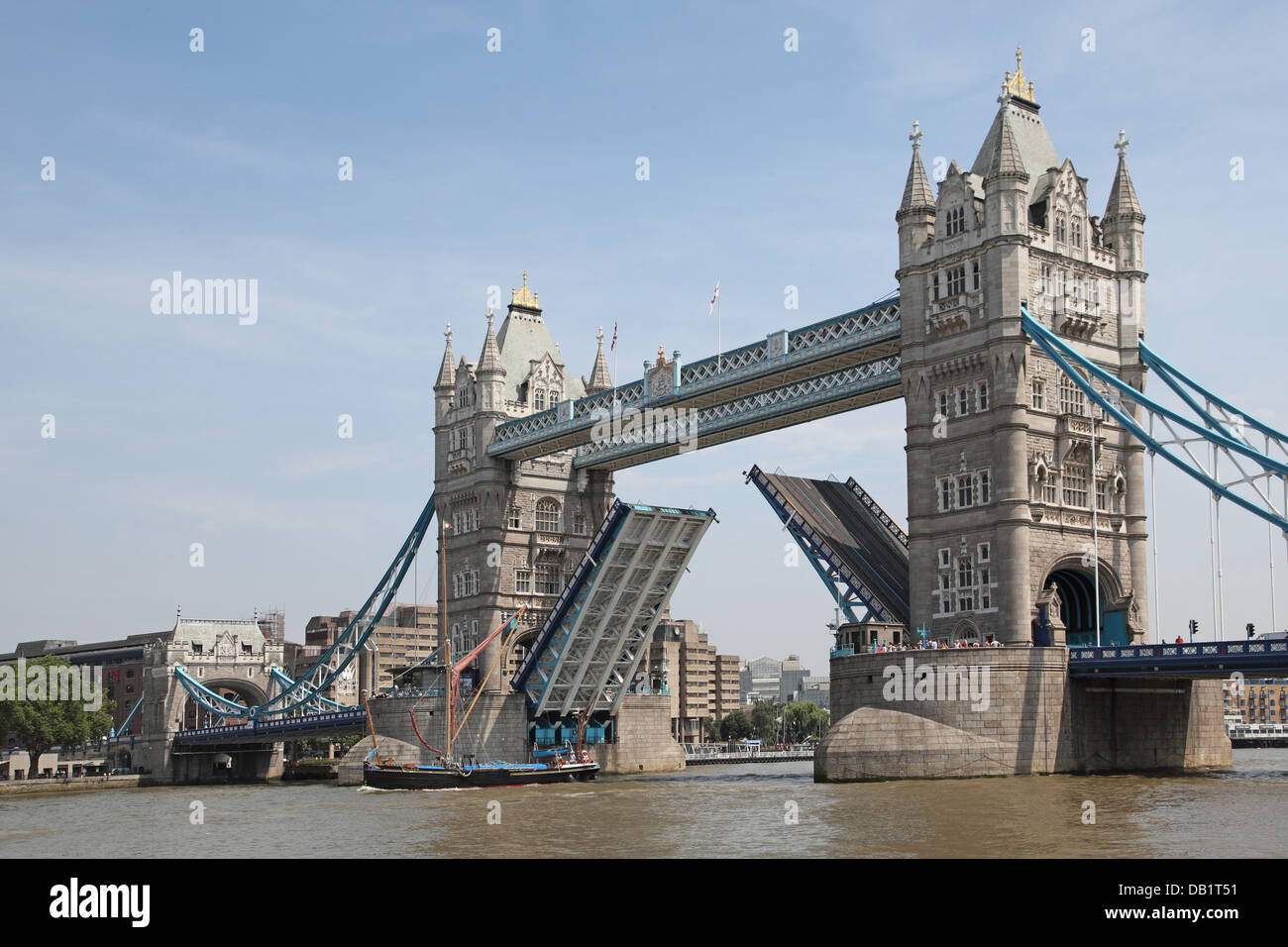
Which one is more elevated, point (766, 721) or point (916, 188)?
point (916, 188)

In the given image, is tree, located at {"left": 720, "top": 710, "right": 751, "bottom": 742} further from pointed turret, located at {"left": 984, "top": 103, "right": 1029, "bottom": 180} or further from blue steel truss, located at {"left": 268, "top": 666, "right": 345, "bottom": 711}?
pointed turret, located at {"left": 984, "top": 103, "right": 1029, "bottom": 180}

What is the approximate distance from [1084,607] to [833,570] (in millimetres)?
10570

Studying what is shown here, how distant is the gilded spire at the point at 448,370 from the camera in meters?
87.4

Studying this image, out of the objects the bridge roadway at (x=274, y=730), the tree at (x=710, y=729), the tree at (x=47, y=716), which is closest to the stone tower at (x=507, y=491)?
the bridge roadway at (x=274, y=730)

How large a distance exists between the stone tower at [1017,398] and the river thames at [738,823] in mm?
8381

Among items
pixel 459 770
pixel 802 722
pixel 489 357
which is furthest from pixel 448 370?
pixel 802 722

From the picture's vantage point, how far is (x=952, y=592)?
56531 mm

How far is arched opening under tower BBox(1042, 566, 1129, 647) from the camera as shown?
5619cm

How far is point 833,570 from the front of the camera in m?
60.1

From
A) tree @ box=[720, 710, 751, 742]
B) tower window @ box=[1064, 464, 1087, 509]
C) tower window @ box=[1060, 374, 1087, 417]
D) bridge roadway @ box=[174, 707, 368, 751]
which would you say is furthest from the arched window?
tree @ box=[720, 710, 751, 742]

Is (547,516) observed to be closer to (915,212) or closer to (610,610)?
(610,610)

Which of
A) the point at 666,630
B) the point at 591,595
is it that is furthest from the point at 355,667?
the point at 591,595

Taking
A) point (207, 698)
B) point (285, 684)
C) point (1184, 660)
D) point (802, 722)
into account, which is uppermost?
point (1184, 660)
